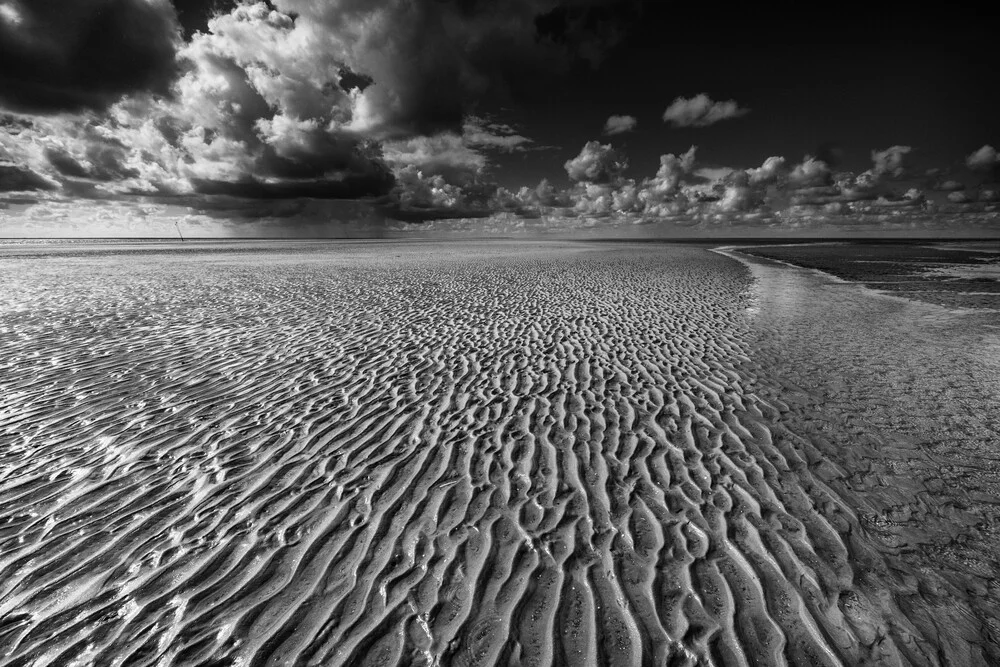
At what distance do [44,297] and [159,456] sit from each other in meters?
17.4

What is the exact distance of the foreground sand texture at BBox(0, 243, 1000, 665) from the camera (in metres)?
3.19

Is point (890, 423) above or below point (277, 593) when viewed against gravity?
below

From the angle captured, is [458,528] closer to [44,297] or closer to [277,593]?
[277,593]

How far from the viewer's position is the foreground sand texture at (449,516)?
3.19m

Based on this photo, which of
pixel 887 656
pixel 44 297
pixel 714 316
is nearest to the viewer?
pixel 887 656

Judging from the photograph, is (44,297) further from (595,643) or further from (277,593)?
(595,643)

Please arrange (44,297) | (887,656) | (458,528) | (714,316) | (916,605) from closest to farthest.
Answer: (887,656) < (916,605) < (458,528) < (714,316) < (44,297)

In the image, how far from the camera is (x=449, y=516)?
4457mm

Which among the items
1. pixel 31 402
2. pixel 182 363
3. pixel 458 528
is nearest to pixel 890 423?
pixel 458 528

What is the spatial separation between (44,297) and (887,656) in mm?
24649

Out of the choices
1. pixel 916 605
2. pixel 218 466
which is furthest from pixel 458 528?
pixel 916 605

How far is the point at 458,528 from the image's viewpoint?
4270 millimetres

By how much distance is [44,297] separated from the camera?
16.3m

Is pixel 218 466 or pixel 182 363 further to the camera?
pixel 182 363
